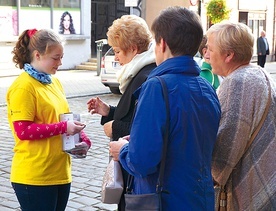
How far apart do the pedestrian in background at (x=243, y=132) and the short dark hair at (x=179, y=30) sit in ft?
1.55

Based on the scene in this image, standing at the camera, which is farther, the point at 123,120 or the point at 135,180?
the point at 123,120

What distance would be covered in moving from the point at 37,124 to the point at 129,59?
2.26 feet

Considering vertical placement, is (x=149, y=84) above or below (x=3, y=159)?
above

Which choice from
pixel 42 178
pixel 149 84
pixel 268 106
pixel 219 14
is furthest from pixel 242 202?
pixel 219 14

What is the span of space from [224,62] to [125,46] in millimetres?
625

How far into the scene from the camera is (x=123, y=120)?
10.8ft

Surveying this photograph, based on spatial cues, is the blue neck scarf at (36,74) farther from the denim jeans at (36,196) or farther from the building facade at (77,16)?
the building facade at (77,16)

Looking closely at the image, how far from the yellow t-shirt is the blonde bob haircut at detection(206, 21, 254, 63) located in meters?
1.11

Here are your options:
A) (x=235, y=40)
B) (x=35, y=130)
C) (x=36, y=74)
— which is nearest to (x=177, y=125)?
(x=235, y=40)

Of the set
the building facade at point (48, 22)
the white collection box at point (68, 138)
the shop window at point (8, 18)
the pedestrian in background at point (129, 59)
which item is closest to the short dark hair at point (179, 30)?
the pedestrian in background at point (129, 59)

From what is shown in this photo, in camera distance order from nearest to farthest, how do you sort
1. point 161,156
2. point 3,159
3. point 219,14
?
point 161,156
point 3,159
point 219,14

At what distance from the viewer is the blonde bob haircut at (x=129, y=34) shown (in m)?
3.27

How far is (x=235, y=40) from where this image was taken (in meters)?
3.00

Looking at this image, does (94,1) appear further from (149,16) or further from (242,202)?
(242,202)
